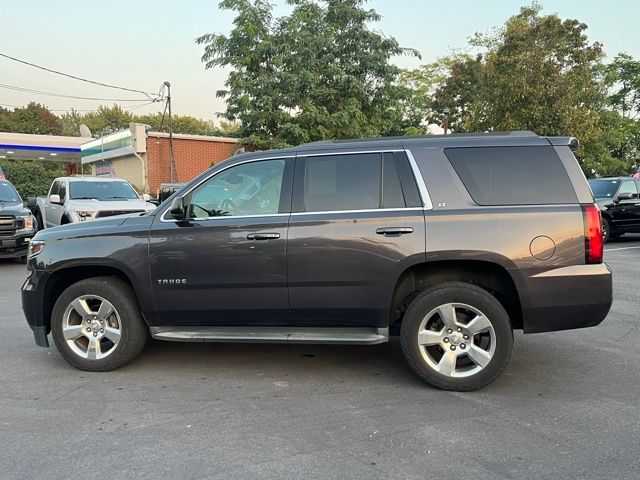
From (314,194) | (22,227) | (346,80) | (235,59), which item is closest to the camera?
(314,194)

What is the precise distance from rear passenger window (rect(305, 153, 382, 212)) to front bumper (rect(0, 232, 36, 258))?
8822mm

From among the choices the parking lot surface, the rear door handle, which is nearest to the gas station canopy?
the parking lot surface

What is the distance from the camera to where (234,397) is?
4020 millimetres

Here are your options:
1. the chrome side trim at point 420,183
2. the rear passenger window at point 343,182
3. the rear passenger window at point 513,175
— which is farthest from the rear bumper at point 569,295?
the rear passenger window at point 343,182

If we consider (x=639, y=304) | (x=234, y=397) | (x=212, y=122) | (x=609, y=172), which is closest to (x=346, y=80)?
(x=639, y=304)

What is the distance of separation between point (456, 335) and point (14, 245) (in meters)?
10.0

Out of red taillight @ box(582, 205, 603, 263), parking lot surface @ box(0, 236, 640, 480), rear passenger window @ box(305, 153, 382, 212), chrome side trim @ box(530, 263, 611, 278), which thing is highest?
rear passenger window @ box(305, 153, 382, 212)

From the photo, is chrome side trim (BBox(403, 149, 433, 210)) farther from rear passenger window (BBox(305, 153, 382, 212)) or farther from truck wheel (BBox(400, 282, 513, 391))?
truck wheel (BBox(400, 282, 513, 391))

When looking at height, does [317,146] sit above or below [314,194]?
above

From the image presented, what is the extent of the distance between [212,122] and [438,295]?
3136 inches

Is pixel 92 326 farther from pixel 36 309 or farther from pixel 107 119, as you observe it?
pixel 107 119

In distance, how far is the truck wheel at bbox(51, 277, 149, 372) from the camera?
450 centimetres

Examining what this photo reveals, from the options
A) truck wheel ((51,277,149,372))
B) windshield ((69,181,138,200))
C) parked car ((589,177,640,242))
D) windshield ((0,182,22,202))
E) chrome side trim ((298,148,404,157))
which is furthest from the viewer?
parked car ((589,177,640,242))

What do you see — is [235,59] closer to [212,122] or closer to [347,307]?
[347,307]
